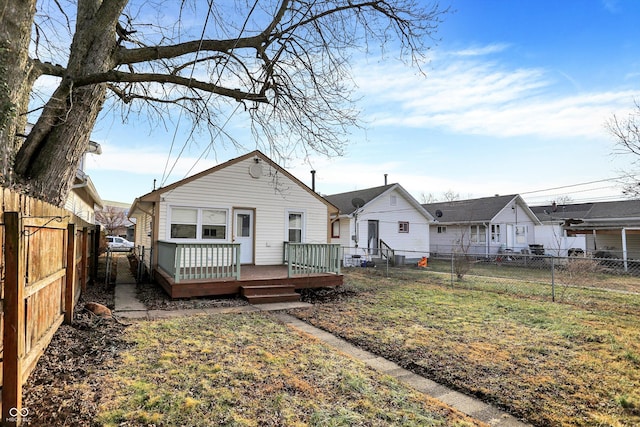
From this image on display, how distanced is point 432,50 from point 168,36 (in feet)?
17.0

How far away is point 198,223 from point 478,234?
19650 millimetres

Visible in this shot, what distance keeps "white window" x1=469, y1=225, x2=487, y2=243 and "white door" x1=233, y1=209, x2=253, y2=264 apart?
676 inches

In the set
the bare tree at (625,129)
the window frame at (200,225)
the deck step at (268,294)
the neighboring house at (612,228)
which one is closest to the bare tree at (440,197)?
→ the neighboring house at (612,228)

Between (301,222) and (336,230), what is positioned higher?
(301,222)

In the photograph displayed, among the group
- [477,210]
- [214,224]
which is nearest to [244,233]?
[214,224]

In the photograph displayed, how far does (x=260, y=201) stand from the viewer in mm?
12070

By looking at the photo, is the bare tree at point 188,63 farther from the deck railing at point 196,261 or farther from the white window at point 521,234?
the white window at point 521,234

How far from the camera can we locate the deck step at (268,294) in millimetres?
8234

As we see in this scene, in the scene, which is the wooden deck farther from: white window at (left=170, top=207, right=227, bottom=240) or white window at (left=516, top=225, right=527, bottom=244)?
white window at (left=516, top=225, right=527, bottom=244)

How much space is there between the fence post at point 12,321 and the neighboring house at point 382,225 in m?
16.6

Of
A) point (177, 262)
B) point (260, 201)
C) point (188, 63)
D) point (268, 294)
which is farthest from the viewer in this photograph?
point (260, 201)

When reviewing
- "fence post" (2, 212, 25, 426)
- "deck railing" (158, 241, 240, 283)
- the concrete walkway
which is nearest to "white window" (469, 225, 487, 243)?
the concrete walkway

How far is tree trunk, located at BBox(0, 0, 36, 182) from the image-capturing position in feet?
12.9

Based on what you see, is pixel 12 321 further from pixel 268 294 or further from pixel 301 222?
pixel 301 222
